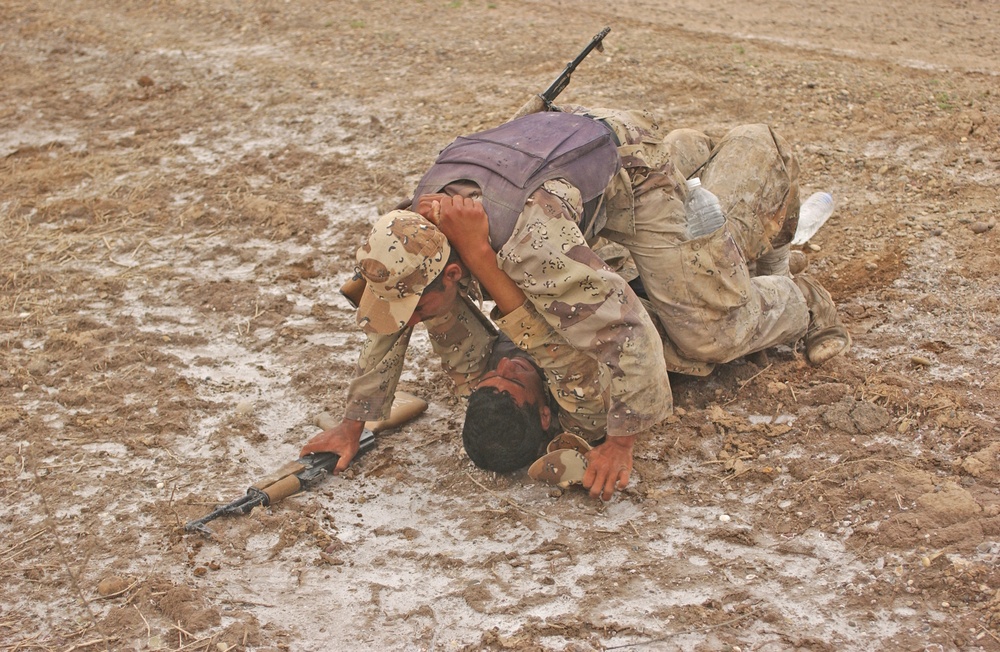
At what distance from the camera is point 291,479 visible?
3607mm

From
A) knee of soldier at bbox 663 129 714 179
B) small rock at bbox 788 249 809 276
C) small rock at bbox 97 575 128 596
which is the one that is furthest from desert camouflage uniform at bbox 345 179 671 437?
small rock at bbox 788 249 809 276

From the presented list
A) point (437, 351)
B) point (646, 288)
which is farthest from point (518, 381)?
point (646, 288)

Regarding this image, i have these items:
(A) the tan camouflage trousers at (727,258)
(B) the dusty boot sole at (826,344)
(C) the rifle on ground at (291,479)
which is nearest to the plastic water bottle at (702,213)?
(A) the tan camouflage trousers at (727,258)

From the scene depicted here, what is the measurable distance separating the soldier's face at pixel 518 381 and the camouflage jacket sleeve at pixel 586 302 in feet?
1.15

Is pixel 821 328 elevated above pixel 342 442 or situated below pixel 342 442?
above

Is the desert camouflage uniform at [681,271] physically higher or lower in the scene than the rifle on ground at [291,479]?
higher

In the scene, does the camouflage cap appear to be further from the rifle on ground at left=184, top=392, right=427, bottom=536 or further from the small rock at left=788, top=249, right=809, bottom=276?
the small rock at left=788, top=249, right=809, bottom=276

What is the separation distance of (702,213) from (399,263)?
4.26 feet

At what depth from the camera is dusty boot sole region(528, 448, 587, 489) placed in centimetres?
346

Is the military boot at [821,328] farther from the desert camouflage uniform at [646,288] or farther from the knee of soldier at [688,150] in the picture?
the knee of soldier at [688,150]

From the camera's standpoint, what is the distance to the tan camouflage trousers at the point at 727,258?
12.3ft

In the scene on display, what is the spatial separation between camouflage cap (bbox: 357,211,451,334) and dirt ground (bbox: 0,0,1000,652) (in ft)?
2.59

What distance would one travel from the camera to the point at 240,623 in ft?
9.88

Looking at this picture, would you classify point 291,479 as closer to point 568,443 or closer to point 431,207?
point 568,443
